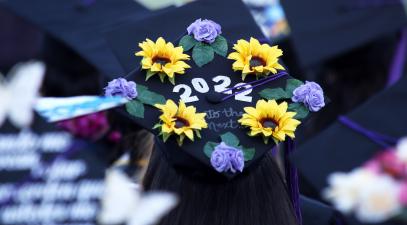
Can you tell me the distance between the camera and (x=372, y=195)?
9.59 ft

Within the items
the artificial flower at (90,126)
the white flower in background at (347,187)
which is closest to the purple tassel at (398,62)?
the white flower in background at (347,187)

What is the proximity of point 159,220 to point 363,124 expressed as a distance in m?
1.24

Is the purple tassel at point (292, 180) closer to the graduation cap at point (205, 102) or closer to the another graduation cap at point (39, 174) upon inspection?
the graduation cap at point (205, 102)

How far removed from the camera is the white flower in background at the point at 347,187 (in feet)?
8.93

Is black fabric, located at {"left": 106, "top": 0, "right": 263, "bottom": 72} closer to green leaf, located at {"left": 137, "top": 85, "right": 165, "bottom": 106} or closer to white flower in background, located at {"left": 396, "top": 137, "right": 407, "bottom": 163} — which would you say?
green leaf, located at {"left": 137, "top": 85, "right": 165, "bottom": 106}

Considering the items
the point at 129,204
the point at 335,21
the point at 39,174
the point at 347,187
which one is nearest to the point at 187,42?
the point at 129,204

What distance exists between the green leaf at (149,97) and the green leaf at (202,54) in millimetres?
120

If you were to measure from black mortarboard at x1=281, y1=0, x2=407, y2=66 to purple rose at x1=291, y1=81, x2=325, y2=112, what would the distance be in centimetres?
194

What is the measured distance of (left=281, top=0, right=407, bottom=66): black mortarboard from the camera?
12.4ft

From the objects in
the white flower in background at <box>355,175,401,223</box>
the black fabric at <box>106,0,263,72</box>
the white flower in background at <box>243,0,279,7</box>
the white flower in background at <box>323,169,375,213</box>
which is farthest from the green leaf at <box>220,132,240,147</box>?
the white flower in background at <box>243,0,279,7</box>

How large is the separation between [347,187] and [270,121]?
1.09 m

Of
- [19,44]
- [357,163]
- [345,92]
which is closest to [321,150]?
[357,163]

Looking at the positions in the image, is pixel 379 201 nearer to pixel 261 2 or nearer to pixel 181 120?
pixel 181 120

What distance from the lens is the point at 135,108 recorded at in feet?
5.82
